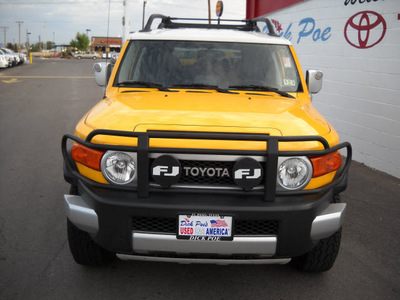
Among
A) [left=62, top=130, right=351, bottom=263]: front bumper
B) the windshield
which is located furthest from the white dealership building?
[left=62, top=130, right=351, bottom=263]: front bumper

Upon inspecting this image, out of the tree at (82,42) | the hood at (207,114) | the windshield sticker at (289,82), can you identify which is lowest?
the hood at (207,114)

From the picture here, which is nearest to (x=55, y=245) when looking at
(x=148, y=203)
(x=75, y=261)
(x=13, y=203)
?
(x=75, y=261)

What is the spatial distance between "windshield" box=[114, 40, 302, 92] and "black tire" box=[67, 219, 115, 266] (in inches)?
54.5

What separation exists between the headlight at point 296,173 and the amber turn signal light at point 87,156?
1145mm

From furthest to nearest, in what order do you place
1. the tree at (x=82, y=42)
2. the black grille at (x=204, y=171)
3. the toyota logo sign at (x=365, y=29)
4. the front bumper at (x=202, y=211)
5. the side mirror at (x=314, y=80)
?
the tree at (x=82, y=42) → the toyota logo sign at (x=365, y=29) → the side mirror at (x=314, y=80) → the black grille at (x=204, y=171) → the front bumper at (x=202, y=211)

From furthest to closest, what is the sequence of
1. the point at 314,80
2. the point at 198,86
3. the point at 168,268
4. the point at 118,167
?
1. the point at 314,80
2. the point at 198,86
3. the point at 168,268
4. the point at 118,167

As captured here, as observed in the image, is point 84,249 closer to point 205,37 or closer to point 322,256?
point 322,256

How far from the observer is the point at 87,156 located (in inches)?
109

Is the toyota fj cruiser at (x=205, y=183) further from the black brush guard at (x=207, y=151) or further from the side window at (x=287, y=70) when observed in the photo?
the side window at (x=287, y=70)

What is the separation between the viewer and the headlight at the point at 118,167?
2.66 meters

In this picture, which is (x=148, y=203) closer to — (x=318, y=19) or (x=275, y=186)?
(x=275, y=186)

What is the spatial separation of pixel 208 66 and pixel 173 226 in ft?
5.83

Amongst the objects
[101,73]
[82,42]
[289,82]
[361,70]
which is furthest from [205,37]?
[82,42]

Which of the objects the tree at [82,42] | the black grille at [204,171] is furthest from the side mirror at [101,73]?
the tree at [82,42]
